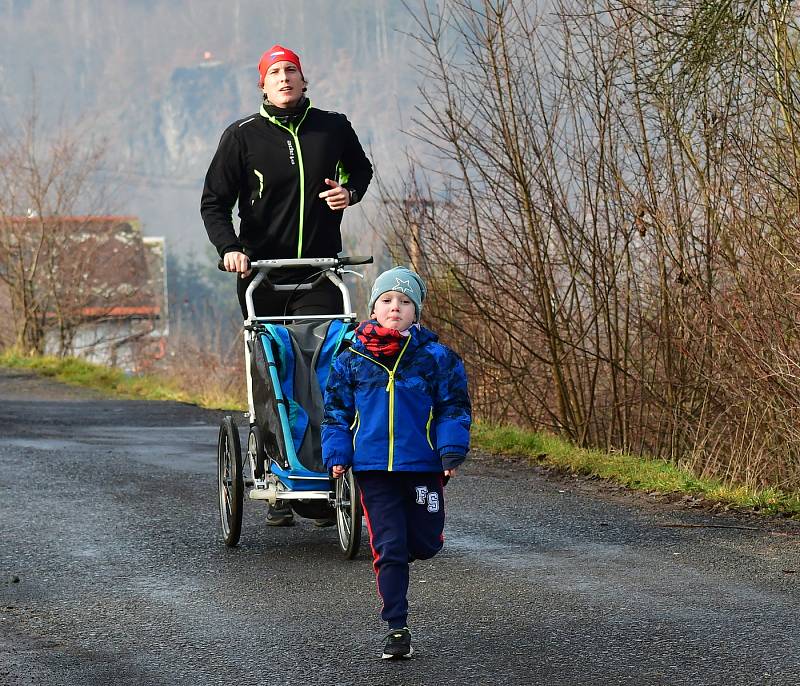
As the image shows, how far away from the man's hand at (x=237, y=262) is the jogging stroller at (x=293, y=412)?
0.04 metres

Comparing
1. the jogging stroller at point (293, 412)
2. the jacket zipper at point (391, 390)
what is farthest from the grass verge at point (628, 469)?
the jacket zipper at point (391, 390)

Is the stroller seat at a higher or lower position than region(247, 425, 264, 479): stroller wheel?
higher

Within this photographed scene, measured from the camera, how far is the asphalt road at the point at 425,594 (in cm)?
478

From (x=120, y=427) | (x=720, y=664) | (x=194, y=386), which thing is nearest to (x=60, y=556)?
(x=720, y=664)

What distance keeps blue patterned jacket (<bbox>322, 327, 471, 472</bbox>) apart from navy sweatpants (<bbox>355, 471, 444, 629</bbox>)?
8 centimetres

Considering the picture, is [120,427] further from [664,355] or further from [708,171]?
[708,171]

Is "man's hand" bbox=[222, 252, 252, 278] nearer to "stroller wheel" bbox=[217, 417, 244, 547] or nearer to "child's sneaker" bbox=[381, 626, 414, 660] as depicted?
"stroller wheel" bbox=[217, 417, 244, 547]

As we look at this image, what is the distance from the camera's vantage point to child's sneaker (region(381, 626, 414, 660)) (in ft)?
15.8

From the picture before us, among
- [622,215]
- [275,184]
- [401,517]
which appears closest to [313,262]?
[275,184]

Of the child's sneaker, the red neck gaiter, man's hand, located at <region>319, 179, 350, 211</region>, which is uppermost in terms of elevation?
man's hand, located at <region>319, 179, 350, 211</region>

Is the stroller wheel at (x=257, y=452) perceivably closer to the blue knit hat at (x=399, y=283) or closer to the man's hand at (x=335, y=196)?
the man's hand at (x=335, y=196)

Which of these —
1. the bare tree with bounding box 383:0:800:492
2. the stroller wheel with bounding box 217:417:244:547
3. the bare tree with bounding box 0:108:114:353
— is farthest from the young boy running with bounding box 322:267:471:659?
the bare tree with bounding box 0:108:114:353

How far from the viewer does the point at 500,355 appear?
12.0 meters

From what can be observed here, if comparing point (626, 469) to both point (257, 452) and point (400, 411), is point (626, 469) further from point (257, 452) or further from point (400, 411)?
point (400, 411)
